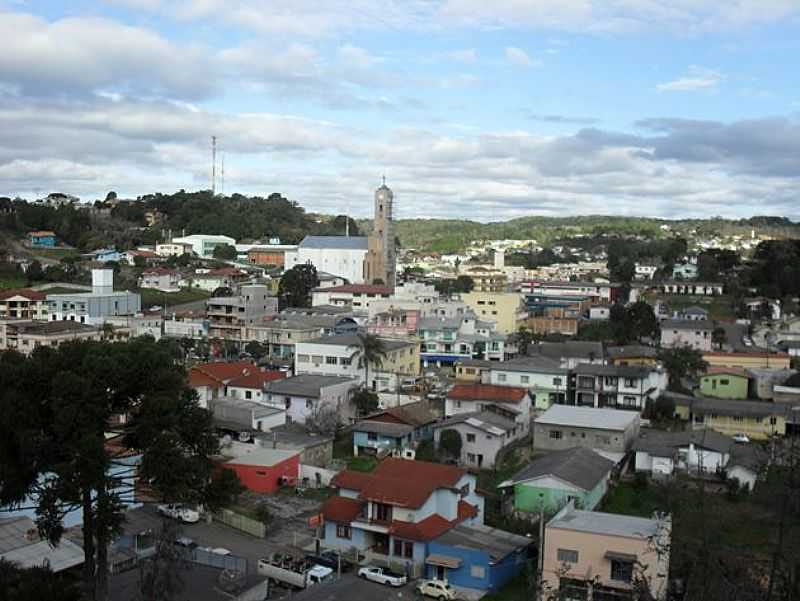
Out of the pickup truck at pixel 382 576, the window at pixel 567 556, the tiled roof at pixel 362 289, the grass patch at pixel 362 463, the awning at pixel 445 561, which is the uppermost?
the tiled roof at pixel 362 289

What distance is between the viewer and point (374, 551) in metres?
11.0

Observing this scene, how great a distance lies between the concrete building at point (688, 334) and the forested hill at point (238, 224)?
34.7 metres

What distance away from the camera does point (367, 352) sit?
21.2 metres

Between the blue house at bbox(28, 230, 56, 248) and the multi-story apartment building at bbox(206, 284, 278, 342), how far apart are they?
2274 cm

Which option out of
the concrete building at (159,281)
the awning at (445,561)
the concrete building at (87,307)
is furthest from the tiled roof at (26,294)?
the awning at (445,561)

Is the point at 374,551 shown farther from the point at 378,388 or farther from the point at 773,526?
the point at 378,388

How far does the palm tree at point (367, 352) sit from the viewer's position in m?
21.2

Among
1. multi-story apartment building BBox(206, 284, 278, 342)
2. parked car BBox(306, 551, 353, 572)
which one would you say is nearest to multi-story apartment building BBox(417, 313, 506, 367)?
multi-story apartment building BBox(206, 284, 278, 342)

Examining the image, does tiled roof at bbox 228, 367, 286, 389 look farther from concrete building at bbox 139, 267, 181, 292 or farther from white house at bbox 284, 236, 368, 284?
white house at bbox 284, 236, 368, 284

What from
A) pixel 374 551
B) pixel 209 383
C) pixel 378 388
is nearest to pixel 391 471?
pixel 374 551

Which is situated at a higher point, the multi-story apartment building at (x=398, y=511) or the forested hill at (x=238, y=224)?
the forested hill at (x=238, y=224)

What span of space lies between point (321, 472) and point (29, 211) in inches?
1751

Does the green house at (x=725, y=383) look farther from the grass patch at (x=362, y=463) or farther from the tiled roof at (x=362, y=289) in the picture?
the tiled roof at (x=362, y=289)

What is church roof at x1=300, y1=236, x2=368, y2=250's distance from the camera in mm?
46656
